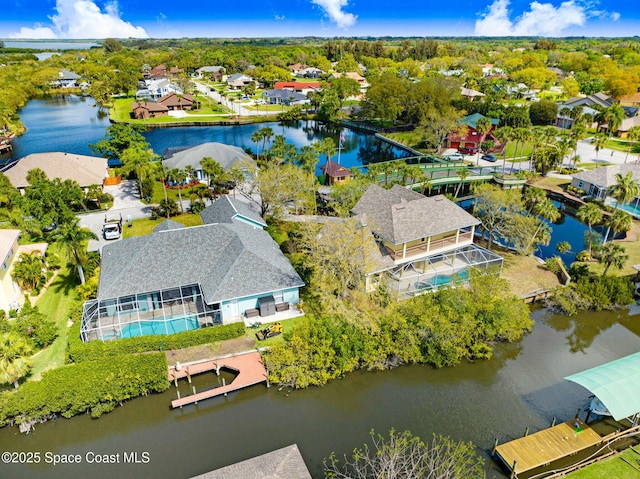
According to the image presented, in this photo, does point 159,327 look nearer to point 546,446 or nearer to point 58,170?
point 546,446

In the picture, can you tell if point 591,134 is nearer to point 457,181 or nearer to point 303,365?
point 457,181

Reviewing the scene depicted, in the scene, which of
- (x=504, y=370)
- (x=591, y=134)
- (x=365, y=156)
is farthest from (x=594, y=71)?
(x=504, y=370)

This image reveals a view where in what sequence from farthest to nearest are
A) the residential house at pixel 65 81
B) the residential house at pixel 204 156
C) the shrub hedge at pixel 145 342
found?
the residential house at pixel 65 81 → the residential house at pixel 204 156 → the shrub hedge at pixel 145 342

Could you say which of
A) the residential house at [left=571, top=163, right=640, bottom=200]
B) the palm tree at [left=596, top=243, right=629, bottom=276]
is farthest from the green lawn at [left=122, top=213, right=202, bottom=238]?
the residential house at [left=571, top=163, right=640, bottom=200]

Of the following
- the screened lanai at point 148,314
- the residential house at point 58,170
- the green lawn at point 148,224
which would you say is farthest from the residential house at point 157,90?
the screened lanai at point 148,314

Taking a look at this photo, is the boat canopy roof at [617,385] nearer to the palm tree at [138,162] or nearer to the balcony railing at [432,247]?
the balcony railing at [432,247]
